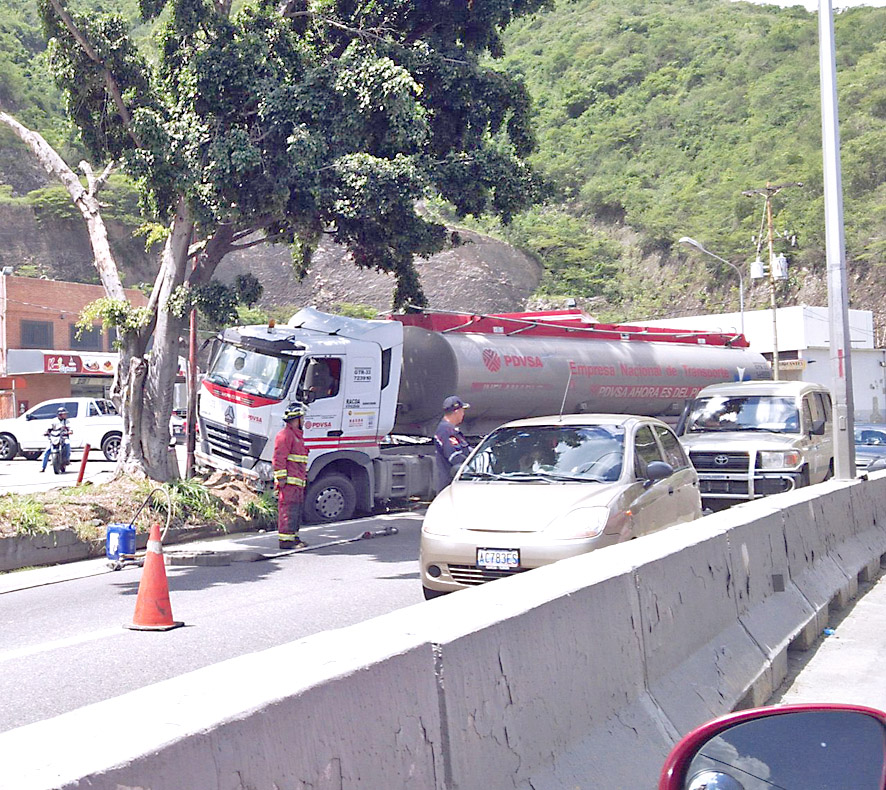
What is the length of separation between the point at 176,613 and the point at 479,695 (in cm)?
655

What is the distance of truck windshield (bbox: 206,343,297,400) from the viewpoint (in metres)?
15.4

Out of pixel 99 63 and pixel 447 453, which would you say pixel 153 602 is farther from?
pixel 99 63

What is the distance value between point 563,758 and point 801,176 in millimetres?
71426

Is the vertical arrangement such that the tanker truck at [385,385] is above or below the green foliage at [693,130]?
below

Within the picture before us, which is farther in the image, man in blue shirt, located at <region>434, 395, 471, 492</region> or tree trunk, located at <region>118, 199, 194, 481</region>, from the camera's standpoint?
tree trunk, located at <region>118, 199, 194, 481</region>

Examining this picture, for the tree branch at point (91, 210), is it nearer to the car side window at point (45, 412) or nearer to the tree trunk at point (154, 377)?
the tree trunk at point (154, 377)

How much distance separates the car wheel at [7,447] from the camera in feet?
98.4

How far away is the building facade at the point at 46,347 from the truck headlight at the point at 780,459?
96.8 feet

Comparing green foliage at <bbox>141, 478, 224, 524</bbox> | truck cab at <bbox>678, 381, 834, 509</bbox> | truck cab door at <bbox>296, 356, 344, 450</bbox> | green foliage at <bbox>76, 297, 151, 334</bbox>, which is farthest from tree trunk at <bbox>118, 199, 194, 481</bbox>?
truck cab at <bbox>678, 381, 834, 509</bbox>

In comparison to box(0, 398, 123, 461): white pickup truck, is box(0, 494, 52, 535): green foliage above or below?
below

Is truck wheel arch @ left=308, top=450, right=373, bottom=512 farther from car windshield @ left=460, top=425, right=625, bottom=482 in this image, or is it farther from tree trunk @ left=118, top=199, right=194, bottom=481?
car windshield @ left=460, top=425, right=625, bottom=482

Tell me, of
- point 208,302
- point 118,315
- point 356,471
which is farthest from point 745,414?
point 118,315

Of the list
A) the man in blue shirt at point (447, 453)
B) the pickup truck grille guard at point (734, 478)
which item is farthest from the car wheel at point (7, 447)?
the man in blue shirt at point (447, 453)

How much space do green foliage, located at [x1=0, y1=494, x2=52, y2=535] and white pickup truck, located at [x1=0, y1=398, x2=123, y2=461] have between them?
52.8 feet
